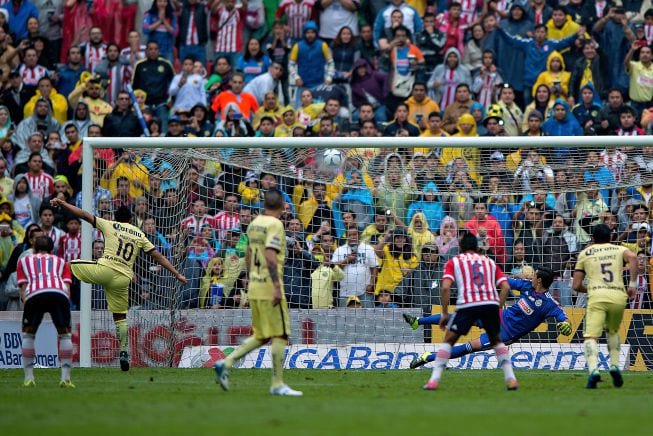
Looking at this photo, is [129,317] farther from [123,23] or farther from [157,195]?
[123,23]

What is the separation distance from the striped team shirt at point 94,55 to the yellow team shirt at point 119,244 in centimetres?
876

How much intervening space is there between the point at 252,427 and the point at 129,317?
9.98m

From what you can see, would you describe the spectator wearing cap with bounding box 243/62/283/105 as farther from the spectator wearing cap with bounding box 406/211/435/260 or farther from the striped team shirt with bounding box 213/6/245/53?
the spectator wearing cap with bounding box 406/211/435/260

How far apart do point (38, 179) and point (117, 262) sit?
6.06 meters

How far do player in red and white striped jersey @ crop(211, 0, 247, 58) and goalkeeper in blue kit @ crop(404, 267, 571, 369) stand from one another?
10.6m

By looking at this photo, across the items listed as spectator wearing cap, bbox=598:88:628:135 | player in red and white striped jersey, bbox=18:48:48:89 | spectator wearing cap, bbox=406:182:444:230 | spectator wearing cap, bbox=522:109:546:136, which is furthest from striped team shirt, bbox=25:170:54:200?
spectator wearing cap, bbox=598:88:628:135

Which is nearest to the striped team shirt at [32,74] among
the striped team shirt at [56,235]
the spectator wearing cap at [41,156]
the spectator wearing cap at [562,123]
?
the spectator wearing cap at [41,156]

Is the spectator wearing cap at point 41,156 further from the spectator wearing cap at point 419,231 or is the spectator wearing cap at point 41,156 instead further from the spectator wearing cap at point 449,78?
the spectator wearing cap at point 449,78

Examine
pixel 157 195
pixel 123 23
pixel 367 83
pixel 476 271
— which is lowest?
pixel 476 271

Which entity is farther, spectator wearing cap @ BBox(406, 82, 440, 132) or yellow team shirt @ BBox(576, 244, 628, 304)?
spectator wearing cap @ BBox(406, 82, 440, 132)

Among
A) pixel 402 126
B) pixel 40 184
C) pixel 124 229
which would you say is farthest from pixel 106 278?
pixel 402 126

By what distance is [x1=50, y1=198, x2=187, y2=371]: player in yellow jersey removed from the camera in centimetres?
1756

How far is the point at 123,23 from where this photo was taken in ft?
87.1

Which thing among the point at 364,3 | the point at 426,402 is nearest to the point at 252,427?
the point at 426,402
